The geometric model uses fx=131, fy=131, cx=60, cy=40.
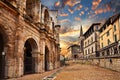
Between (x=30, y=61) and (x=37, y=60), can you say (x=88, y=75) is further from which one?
(x=30, y=61)

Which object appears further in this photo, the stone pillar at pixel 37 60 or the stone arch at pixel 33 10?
the stone arch at pixel 33 10

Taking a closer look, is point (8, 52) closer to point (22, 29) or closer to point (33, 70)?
point (22, 29)

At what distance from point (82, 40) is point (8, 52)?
6266 centimetres

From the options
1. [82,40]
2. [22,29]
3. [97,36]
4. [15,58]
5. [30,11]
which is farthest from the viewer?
[82,40]

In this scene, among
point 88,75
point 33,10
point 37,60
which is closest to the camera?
point 88,75


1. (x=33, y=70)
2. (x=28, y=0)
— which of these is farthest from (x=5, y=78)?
(x=28, y=0)

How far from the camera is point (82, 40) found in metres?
71.6

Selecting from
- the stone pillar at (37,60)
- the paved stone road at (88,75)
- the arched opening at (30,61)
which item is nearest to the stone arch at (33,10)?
the arched opening at (30,61)

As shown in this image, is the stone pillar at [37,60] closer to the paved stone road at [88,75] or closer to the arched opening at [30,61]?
the arched opening at [30,61]

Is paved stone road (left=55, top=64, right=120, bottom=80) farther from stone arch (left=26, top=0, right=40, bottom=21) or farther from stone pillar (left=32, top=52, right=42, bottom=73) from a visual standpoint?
Result: stone arch (left=26, top=0, right=40, bottom=21)

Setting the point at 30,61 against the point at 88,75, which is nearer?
the point at 88,75

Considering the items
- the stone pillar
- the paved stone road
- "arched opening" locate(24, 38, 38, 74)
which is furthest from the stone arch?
the paved stone road

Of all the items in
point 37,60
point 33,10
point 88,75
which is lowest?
point 88,75

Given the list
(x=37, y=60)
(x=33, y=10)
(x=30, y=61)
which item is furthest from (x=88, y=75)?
(x=33, y=10)
